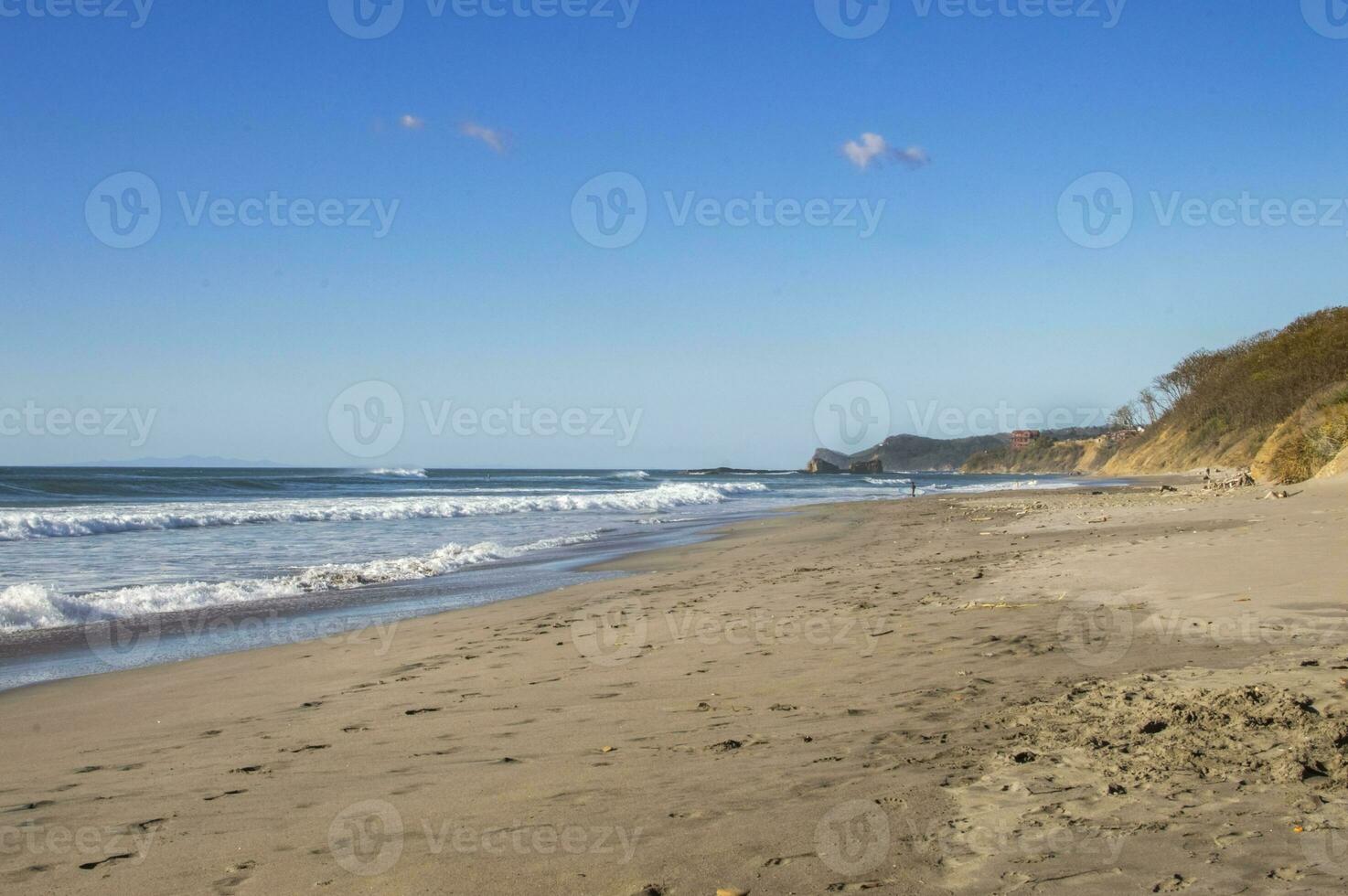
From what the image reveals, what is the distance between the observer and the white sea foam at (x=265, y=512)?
24406mm

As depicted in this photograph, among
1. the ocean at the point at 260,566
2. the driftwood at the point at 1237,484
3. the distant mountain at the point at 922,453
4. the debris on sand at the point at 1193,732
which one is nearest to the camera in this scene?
the debris on sand at the point at 1193,732

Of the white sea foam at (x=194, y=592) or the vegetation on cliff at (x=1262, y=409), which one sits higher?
the vegetation on cliff at (x=1262, y=409)

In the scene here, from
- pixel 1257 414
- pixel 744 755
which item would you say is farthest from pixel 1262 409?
pixel 744 755

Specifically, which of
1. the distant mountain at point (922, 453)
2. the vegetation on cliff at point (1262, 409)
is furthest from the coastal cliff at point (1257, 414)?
the distant mountain at point (922, 453)

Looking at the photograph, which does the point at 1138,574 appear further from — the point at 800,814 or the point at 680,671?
the point at 800,814

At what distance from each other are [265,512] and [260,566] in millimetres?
16782

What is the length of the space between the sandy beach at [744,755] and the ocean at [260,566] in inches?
65.6

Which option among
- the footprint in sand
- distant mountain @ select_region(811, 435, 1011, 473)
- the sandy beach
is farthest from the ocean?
distant mountain @ select_region(811, 435, 1011, 473)

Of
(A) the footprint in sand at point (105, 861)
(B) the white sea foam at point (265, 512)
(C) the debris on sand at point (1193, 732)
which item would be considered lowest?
(B) the white sea foam at point (265, 512)

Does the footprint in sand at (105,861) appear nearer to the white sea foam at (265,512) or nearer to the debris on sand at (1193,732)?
the debris on sand at (1193,732)

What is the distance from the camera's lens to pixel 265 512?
3077 centimetres

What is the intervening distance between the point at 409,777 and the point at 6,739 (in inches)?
121

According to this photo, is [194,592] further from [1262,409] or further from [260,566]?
[1262,409]

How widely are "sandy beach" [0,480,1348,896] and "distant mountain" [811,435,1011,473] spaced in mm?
154531
